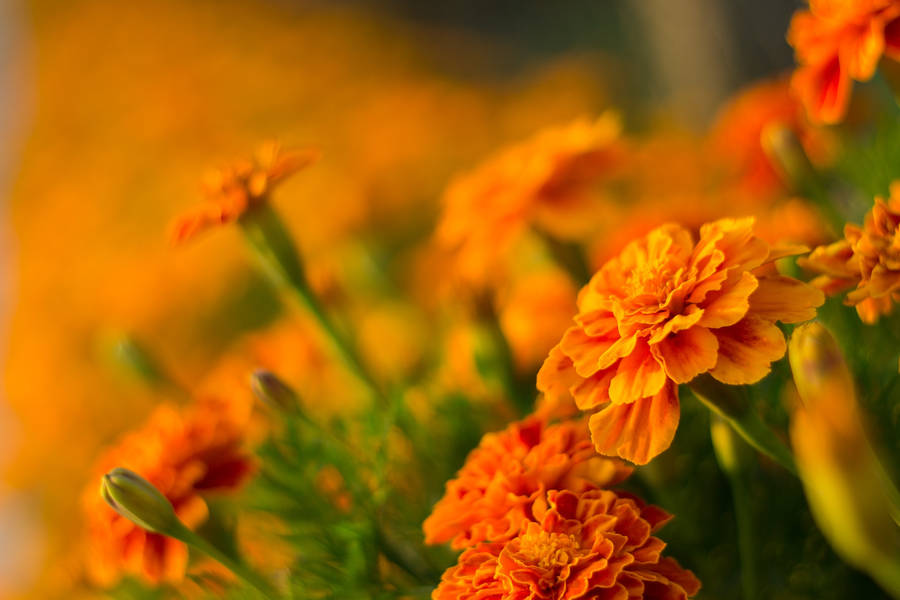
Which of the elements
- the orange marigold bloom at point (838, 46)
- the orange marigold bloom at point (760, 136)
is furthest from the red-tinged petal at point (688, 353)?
the orange marigold bloom at point (760, 136)

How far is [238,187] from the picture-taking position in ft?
1.37

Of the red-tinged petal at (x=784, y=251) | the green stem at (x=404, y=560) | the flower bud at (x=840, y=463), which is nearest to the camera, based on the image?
the flower bud at (x=840, y=463)

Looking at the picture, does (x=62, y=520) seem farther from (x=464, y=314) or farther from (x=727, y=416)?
(x=727, y=416)

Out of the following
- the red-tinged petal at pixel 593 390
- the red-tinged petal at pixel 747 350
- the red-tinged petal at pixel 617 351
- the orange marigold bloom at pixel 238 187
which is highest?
the orange marigold bloom at pixel 238 187

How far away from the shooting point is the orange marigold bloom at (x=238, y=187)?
41 centimetres

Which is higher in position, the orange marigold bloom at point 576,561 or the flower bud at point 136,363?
the flower bud at point 136,363

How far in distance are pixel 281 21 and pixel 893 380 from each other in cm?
250

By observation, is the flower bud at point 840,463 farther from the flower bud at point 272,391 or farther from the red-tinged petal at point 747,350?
the flower bud at point 272,391

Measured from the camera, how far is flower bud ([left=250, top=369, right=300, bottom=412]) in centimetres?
38

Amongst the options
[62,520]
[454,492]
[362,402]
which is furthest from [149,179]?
[454,492]

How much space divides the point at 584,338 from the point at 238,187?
0.21 m

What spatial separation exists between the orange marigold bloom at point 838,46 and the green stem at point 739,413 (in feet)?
0.50

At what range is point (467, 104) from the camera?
1625mm

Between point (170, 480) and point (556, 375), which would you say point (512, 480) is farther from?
point (170, 480)
